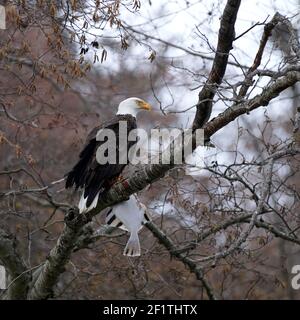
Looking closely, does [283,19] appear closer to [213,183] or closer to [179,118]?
[213,183]

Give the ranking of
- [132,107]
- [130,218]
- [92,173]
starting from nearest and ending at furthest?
[92,173]
[130,218]
[132,107]

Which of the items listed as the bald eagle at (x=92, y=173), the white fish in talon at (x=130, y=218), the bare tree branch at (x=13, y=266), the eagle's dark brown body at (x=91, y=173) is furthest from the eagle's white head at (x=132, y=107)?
the bare tree branch at (x=13, y=266)

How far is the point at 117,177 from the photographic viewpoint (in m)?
5.83

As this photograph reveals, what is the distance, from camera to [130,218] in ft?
19.6

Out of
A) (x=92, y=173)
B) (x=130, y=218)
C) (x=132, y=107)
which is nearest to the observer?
(x=92, y=173)

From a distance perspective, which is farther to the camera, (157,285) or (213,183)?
(157,285)

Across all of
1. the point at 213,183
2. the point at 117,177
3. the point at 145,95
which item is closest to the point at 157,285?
the point at 213,183

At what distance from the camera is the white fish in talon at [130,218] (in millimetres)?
5883

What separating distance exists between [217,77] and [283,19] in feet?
2.00

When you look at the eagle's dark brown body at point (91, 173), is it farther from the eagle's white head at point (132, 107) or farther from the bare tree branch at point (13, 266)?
the bare tree branch at point (13, 266)

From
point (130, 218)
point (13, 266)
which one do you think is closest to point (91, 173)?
point (130, 218)

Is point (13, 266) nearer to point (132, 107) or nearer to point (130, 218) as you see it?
point (130, 218)
